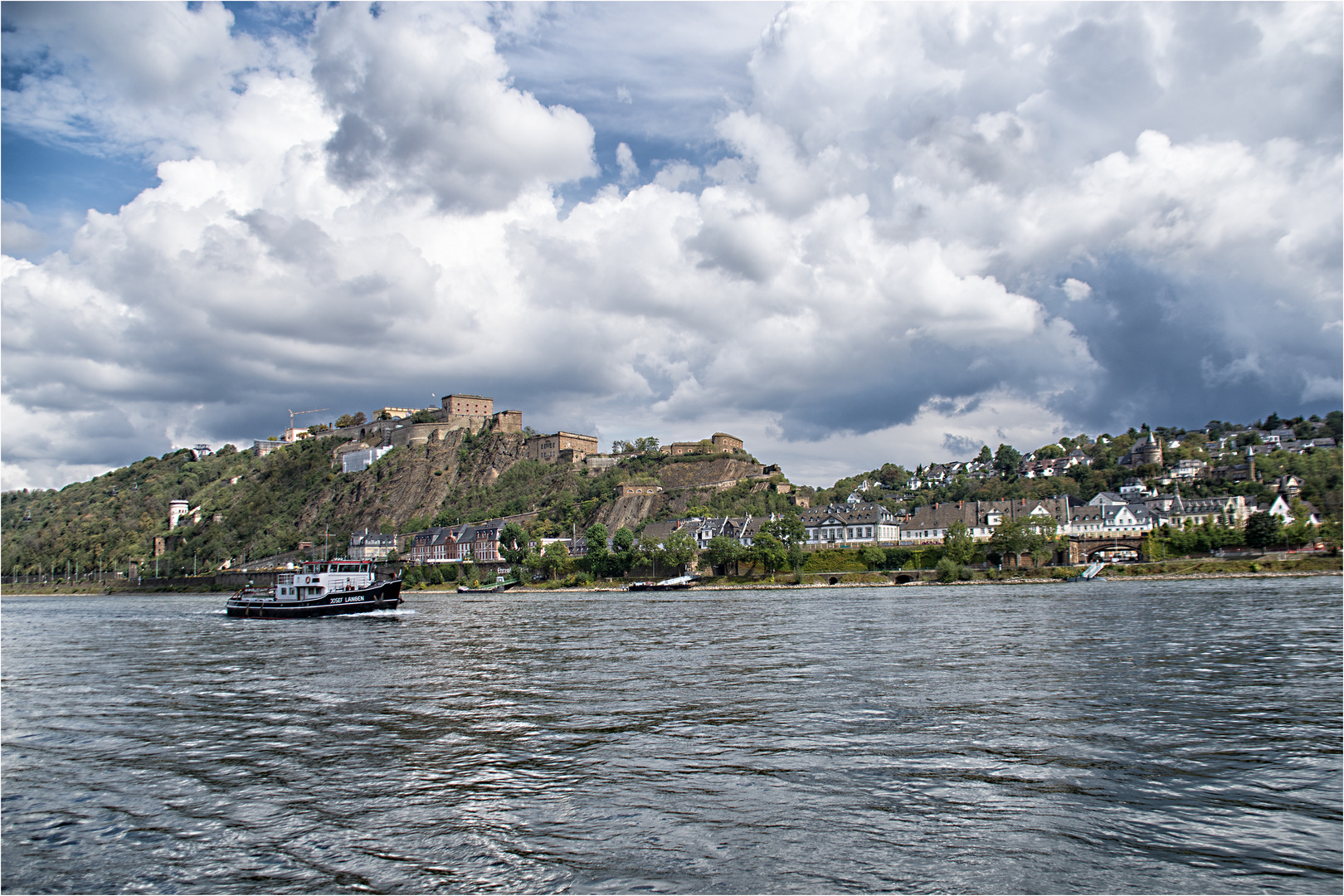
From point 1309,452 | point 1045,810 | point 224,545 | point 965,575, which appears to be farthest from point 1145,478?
point 224,545

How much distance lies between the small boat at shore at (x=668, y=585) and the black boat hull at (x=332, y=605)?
41.0 m

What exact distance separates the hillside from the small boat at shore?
48.1 m

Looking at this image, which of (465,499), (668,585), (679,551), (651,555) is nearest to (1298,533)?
(679,551)

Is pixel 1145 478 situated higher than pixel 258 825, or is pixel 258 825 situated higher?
pixel 1145 478

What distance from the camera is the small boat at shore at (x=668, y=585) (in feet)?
331

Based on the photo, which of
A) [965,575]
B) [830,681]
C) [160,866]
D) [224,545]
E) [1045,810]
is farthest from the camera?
[224,545]

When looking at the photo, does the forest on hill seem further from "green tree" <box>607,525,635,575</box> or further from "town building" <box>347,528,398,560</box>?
"green tree" <box>607,525,635,575</box>

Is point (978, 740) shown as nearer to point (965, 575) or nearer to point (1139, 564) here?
point (965, 575)

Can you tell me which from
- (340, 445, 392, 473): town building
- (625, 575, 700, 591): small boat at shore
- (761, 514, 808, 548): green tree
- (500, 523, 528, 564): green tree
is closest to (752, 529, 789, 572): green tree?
(761, 514, 808, 548): green tree

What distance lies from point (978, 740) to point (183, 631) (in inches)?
1962

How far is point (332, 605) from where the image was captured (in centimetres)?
6297

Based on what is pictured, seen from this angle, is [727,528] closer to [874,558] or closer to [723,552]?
[723,552]

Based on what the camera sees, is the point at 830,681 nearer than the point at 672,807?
No

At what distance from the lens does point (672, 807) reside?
11617 mm
